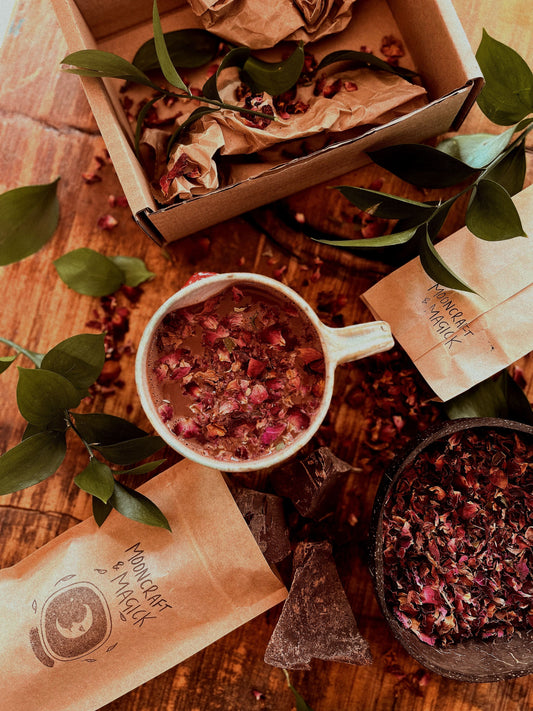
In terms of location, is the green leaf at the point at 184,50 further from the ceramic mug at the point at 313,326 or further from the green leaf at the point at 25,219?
the ceramic mug at the point at 313,326

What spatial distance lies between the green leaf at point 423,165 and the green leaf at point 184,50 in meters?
0.31

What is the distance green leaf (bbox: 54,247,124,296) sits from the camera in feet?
2.97

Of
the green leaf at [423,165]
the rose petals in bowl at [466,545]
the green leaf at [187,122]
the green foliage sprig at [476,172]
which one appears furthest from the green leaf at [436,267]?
the green leaf at [187,122]

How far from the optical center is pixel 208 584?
2.70 ft

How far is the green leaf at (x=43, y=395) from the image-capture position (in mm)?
712

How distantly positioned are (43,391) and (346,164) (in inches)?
22.0

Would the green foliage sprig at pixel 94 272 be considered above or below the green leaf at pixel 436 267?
above

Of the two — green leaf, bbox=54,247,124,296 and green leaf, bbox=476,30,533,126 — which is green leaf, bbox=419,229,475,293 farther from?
green leaf, bbox=54,247,124,296

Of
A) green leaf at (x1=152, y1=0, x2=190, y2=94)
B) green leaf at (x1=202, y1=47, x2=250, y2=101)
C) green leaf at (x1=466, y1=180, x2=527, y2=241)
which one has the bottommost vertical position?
green leaf at (x1=466, y1=180, x2=527, y2=241)

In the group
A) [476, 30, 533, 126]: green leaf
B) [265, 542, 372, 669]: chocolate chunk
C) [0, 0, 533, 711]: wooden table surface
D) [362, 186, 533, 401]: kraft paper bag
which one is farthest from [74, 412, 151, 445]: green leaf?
[476, 30, 533, 126]: green leaf

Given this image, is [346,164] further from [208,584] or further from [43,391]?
[208,584]

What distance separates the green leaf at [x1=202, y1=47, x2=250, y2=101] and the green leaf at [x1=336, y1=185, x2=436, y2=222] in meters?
0.22

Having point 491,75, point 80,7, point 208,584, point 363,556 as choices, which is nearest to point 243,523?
point 208,584

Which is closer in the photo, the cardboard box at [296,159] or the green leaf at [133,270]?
the cardboard box at [296,159]
